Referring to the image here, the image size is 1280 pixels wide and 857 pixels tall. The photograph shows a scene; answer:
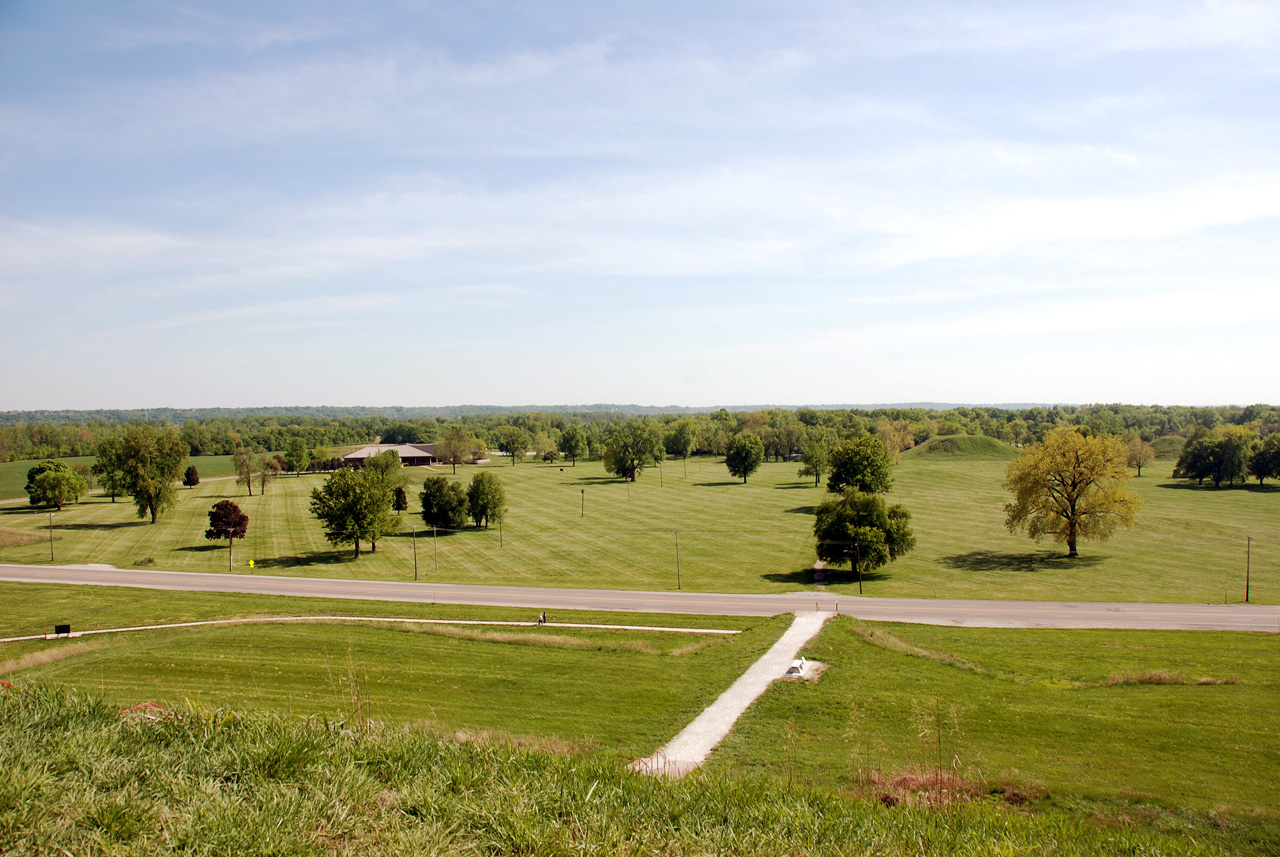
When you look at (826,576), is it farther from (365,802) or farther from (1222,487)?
(1222,487)

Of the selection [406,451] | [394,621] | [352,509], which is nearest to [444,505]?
[352,509]

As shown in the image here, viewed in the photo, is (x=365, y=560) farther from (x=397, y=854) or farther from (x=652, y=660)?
(x=397, y=854)

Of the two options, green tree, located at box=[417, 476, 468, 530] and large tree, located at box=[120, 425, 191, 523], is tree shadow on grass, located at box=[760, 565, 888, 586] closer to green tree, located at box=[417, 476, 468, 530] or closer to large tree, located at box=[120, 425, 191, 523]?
green tree, located at box=[417, 476, 468, 530]

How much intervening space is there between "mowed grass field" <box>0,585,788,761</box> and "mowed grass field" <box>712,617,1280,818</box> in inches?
128

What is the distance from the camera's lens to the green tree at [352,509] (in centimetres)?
5806

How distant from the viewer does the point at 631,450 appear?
11638 cm

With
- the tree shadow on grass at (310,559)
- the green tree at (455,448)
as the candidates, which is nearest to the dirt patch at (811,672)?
the tree shadow on grass at (310,559)

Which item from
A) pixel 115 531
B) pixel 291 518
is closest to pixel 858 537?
pixel 291 518

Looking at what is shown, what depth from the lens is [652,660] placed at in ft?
86.0

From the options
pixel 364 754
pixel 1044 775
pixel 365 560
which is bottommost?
pixel 365 560

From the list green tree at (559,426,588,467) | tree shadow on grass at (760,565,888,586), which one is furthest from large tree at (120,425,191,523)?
green tree at (559,426,588,467)

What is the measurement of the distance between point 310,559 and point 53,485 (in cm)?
4806

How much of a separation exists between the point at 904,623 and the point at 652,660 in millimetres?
15549

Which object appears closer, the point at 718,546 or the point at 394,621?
the point at 394,621
